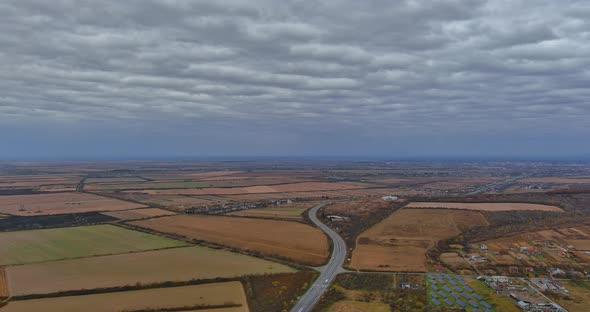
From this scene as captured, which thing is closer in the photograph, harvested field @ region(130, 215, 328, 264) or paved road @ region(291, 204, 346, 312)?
paved road @ region(291, 204, 346, 312)

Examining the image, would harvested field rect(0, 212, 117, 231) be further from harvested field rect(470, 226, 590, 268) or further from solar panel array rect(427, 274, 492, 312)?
harvested field rect(470, 226, 590, 268)

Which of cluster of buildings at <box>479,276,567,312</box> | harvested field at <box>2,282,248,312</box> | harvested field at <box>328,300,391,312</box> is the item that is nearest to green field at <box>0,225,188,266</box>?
harvested field at <box>2,282,248,312</box>

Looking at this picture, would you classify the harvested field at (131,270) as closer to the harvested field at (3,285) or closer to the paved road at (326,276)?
the harvested field at (3,285)

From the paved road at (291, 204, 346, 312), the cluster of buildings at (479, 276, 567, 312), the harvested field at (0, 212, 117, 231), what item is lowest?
A: the cluster of buildings at (479, 276, 567, 312)

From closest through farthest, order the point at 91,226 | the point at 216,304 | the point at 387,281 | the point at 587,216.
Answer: the point at 216,304, the point at 387,281, the point at 91,226, the point at 587,216

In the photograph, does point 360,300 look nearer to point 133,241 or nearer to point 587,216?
point 133,241

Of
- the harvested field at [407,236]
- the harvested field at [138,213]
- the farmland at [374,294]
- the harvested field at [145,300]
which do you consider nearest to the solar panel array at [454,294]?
the farmland at [374,294]

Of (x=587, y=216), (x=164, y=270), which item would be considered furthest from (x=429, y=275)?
(x=587, y=216)
